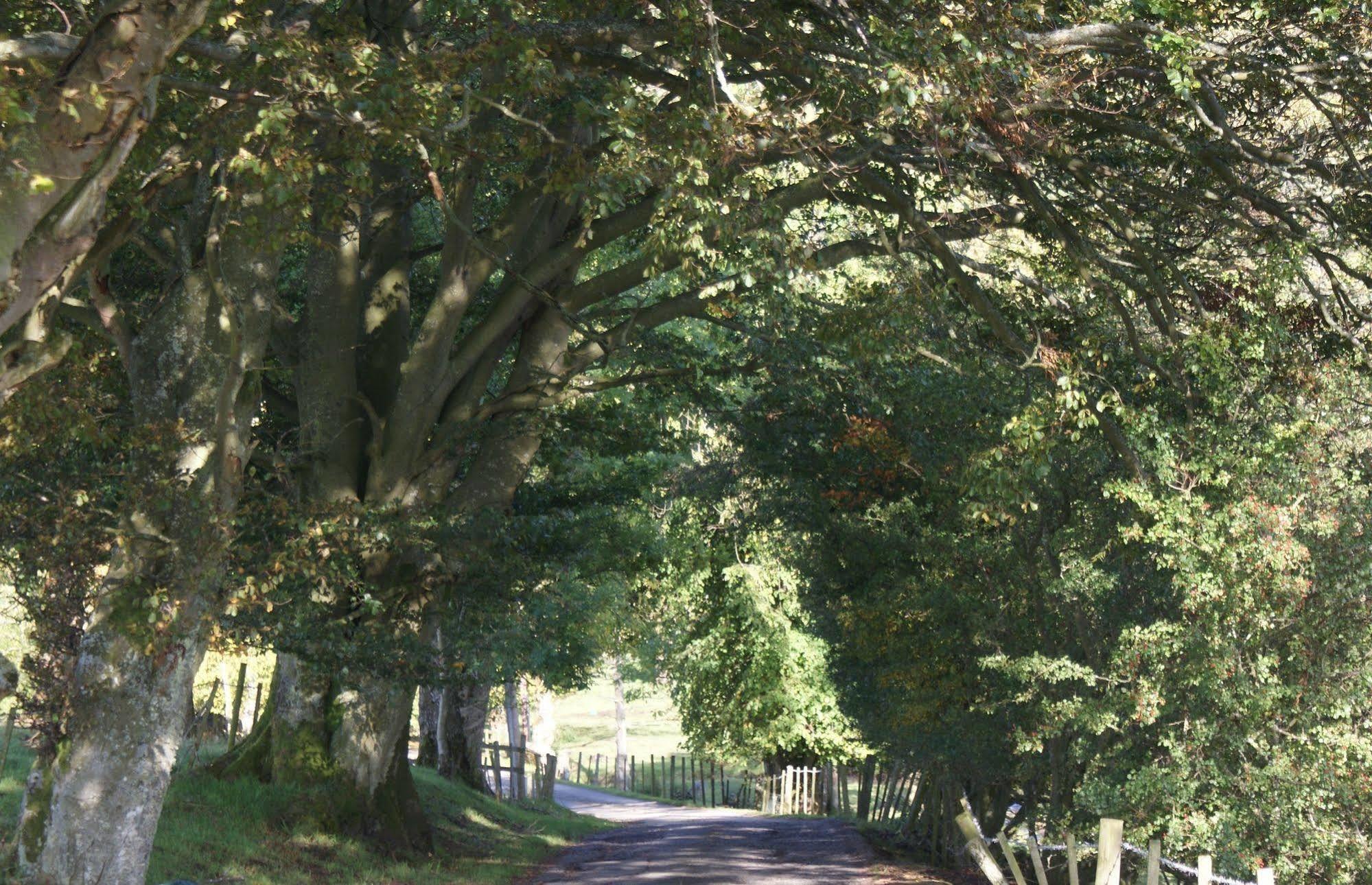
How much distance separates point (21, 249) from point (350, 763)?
1209 centimetres

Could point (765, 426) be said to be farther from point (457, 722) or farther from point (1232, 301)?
point (457, 722)

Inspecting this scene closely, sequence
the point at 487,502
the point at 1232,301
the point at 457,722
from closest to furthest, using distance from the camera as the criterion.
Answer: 1. the point at 1232,301
2. the point at 487,502
3. the point at 457,722

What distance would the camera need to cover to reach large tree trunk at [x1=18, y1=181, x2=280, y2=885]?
10.9m

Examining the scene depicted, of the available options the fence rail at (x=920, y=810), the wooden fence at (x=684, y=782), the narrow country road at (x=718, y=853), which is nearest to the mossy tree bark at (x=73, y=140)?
the fence rail at (x=920, y=810)

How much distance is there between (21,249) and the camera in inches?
246

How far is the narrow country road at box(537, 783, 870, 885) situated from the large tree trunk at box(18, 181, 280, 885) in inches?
341

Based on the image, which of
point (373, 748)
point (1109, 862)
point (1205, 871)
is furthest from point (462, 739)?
point (1205, 871)

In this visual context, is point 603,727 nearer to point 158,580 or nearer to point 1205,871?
point 158,580

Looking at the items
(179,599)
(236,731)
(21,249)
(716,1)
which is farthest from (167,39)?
(236,731)

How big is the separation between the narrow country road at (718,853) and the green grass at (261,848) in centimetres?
140

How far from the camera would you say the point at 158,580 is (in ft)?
36.9

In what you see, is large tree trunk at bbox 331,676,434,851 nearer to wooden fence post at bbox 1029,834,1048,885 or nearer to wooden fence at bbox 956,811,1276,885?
wooden fence at bbox 956,811,1276,885

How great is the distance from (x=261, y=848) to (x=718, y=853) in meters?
10.4

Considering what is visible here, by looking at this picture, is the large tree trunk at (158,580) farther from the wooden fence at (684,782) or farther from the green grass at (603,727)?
the green grass at (603,727)
